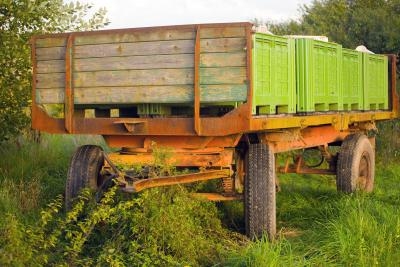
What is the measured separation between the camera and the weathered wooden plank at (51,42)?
267 inches

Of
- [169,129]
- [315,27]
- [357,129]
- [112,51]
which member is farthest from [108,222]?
[315,27]

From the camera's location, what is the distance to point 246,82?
5973 mm

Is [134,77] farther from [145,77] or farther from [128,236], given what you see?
[128,236]

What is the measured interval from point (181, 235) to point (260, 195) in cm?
104

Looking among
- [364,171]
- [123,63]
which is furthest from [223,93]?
[364,171]

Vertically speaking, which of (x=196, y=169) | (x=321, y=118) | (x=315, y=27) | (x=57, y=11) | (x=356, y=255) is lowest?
(x=356, y=255)

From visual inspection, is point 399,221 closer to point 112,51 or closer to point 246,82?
point 246,82

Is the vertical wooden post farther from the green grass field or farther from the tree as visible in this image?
the tree

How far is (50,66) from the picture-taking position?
22.5ft

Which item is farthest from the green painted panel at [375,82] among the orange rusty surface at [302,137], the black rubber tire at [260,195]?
the black rubber tire at [260,195]

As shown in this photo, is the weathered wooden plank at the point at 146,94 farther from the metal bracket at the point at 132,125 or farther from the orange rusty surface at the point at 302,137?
the orange rusty surface at the point at 302,137

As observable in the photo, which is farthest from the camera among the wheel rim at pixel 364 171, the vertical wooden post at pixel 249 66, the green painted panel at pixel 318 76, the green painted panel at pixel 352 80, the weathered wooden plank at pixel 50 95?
the wheel rim at pixel 364 171

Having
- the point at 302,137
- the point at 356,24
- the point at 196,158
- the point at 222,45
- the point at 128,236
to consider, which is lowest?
the point at 128,236

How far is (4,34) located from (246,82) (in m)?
4.37
